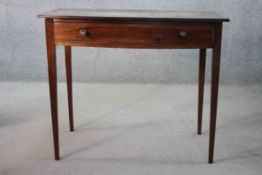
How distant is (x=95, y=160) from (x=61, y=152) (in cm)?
23

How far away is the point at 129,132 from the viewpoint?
2268mm

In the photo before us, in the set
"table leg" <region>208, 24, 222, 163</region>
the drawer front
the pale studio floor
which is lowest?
the pale studio floor

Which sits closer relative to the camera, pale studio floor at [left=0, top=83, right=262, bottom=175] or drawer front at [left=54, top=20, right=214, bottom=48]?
drawer front at [left=54, top=20, right=214, bottom=48]

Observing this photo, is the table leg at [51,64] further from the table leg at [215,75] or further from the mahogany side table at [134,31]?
the table leg at [215,75]

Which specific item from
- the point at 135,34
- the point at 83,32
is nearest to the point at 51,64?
the point at 83,32

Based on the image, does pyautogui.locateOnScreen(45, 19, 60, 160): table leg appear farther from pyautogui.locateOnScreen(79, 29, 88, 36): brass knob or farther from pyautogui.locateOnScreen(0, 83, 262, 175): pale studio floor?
pyautogui.locateOnScreen(0, 83, 262, 175): pale studio floor

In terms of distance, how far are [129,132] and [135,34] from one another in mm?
791

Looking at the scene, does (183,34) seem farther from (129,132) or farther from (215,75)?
(129,132)

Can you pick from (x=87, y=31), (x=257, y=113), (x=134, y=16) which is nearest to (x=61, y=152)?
Answer: (x=87, y=31)

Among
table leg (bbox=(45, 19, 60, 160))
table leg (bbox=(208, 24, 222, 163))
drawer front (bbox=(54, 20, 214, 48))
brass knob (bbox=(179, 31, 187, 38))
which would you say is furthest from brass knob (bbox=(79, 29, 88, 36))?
table leg (bbox=(208, 24, 222, 163))

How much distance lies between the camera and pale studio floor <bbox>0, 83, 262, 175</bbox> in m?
1.85

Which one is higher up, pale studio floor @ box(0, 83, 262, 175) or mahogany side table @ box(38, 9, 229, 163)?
mahogany side table @ box(38, 9, 229, 163)

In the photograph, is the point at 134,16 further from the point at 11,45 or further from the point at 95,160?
the point at 11,45

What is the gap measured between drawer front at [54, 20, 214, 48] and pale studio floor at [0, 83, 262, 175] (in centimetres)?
64
